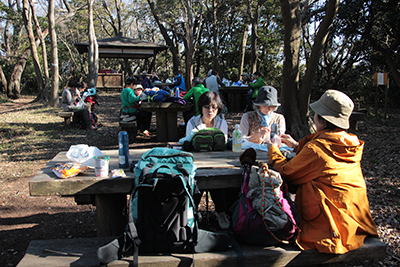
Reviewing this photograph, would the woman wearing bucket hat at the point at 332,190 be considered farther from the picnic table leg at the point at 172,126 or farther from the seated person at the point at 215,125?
the picnic table leg at the point at 172,126

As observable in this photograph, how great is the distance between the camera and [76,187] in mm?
2305

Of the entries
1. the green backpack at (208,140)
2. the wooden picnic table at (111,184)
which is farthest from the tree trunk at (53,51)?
the green backpack at (208,140)

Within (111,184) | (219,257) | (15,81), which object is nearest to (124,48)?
(15,81)

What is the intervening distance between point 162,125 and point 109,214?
477cm

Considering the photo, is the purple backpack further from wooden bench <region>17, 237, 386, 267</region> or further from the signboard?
the signboard

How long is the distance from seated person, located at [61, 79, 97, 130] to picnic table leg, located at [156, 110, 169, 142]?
98.4 inches

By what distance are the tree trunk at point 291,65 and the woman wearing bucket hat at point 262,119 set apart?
2626 mm

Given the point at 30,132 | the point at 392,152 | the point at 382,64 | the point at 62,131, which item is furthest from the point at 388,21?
the point at 30,132

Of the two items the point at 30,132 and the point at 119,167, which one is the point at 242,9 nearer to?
the point at 30,132

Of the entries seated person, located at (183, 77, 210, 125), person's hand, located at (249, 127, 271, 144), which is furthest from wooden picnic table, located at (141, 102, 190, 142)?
person's hand, located at (249, 127, 271, 144)

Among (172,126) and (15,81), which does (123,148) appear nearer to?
(172,126)

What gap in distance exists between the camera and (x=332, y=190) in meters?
2.15

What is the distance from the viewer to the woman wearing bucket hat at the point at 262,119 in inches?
147

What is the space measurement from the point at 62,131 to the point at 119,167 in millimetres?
6679
